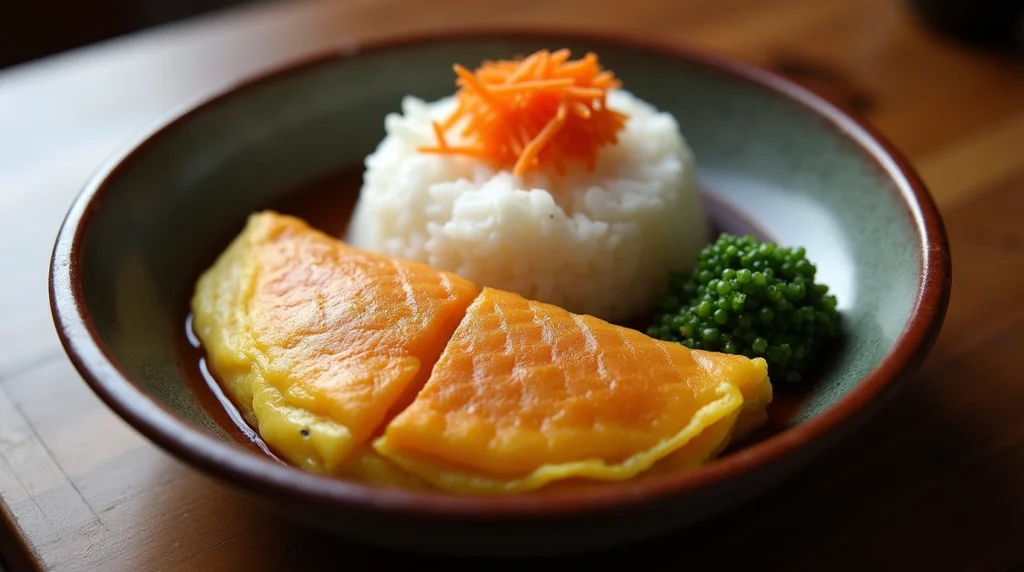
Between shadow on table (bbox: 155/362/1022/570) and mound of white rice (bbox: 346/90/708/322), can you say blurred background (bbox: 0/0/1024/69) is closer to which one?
mound of white rice (bbox: 346/90/708/322)

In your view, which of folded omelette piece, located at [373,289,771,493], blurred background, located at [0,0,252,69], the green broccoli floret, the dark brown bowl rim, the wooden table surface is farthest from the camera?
blurred background, located at [0,0,252,69]

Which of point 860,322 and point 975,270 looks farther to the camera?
point 975,270

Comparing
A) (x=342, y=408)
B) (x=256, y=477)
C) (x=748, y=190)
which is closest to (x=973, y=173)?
(x=748, y=190)

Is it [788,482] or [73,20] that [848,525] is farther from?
[73,20]

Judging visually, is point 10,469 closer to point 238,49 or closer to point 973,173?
point 238,49

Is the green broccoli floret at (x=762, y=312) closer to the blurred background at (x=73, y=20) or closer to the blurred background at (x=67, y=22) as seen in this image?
the blurred background at (x=73, y=20)

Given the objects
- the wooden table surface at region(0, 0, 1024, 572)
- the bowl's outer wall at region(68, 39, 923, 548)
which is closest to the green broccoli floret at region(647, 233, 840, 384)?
the bowl's outer wall at region(68, 39, 923, 548)

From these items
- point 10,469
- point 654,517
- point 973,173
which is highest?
point 973,173
